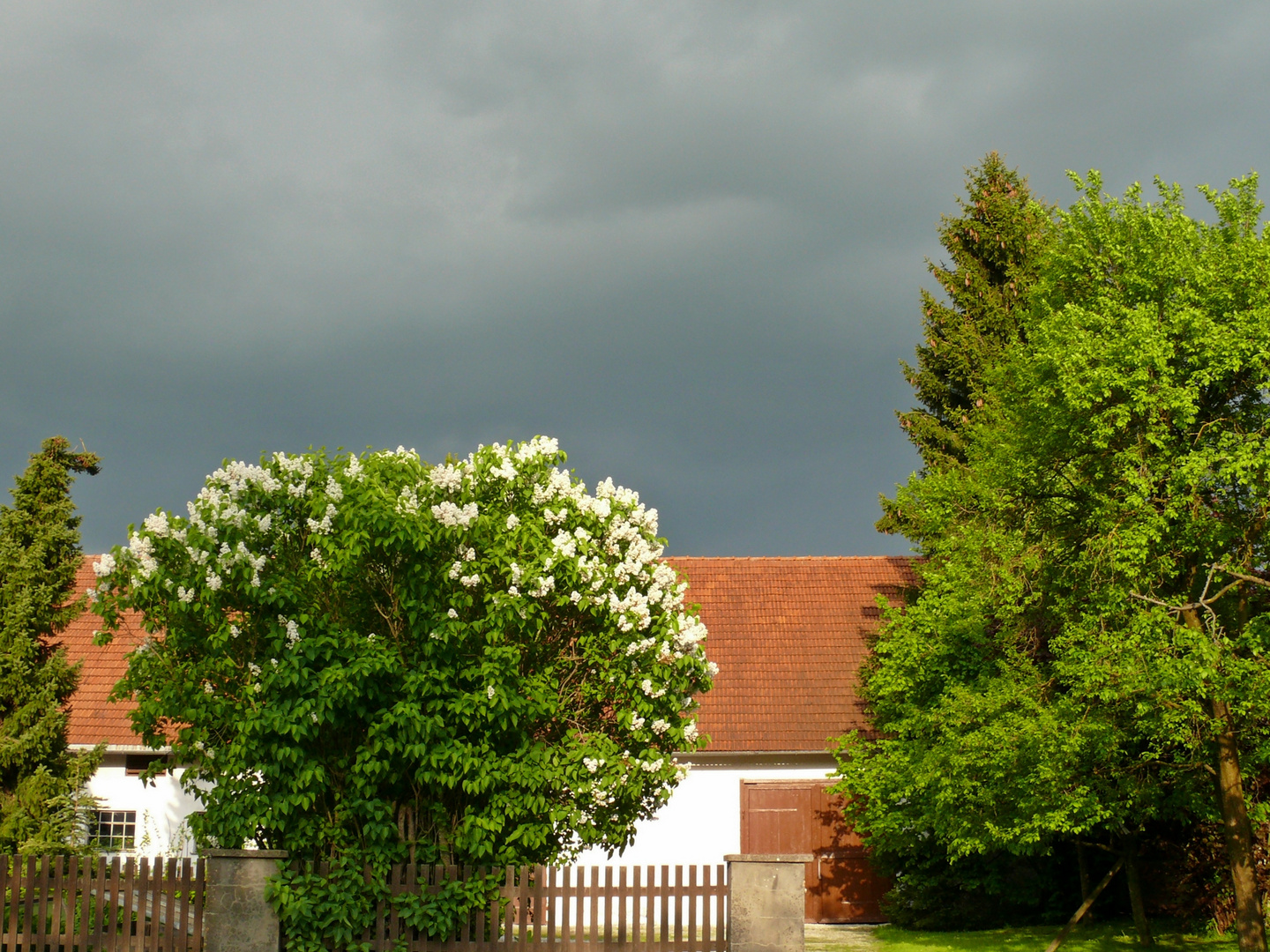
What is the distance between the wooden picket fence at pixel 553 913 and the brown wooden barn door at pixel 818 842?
30.1 ft

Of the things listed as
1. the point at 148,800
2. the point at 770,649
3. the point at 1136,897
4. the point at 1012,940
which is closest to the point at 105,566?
the point at 148,800

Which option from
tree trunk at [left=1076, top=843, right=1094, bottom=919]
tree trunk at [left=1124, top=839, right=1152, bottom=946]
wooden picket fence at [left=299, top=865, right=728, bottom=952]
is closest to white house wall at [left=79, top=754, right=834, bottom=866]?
tree trunk at [left=1076, top=843, right=1094, bottom=919]

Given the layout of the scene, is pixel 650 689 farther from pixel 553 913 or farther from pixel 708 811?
pixel 708 811

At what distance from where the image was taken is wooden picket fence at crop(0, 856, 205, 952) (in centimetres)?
1084

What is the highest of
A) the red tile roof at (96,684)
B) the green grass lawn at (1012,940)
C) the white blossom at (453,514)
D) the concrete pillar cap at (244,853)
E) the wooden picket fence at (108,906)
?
the white blossom at (453,514)

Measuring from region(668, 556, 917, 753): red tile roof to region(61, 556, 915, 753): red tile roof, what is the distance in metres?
0.02

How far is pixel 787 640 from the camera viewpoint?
2291 centimetres

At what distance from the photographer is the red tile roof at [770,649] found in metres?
20.6

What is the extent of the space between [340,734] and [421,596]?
5.28ft

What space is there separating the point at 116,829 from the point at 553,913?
12.1 meters

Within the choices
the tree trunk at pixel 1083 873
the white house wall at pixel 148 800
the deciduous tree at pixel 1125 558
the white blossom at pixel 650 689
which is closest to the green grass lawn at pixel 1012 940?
the tree trunk at pixel 1083 873

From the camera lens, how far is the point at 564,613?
38.6ft

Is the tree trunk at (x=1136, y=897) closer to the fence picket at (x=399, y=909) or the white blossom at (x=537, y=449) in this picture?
the fence picket at (x=399, y=909)

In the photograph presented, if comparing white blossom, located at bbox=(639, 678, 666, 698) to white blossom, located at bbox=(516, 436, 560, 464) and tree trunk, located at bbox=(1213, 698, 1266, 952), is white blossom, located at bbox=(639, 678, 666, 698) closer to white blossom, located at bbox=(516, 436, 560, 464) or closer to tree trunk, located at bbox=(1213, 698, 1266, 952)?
white blossom, located at bbox=(516, 436, 560, 464)
